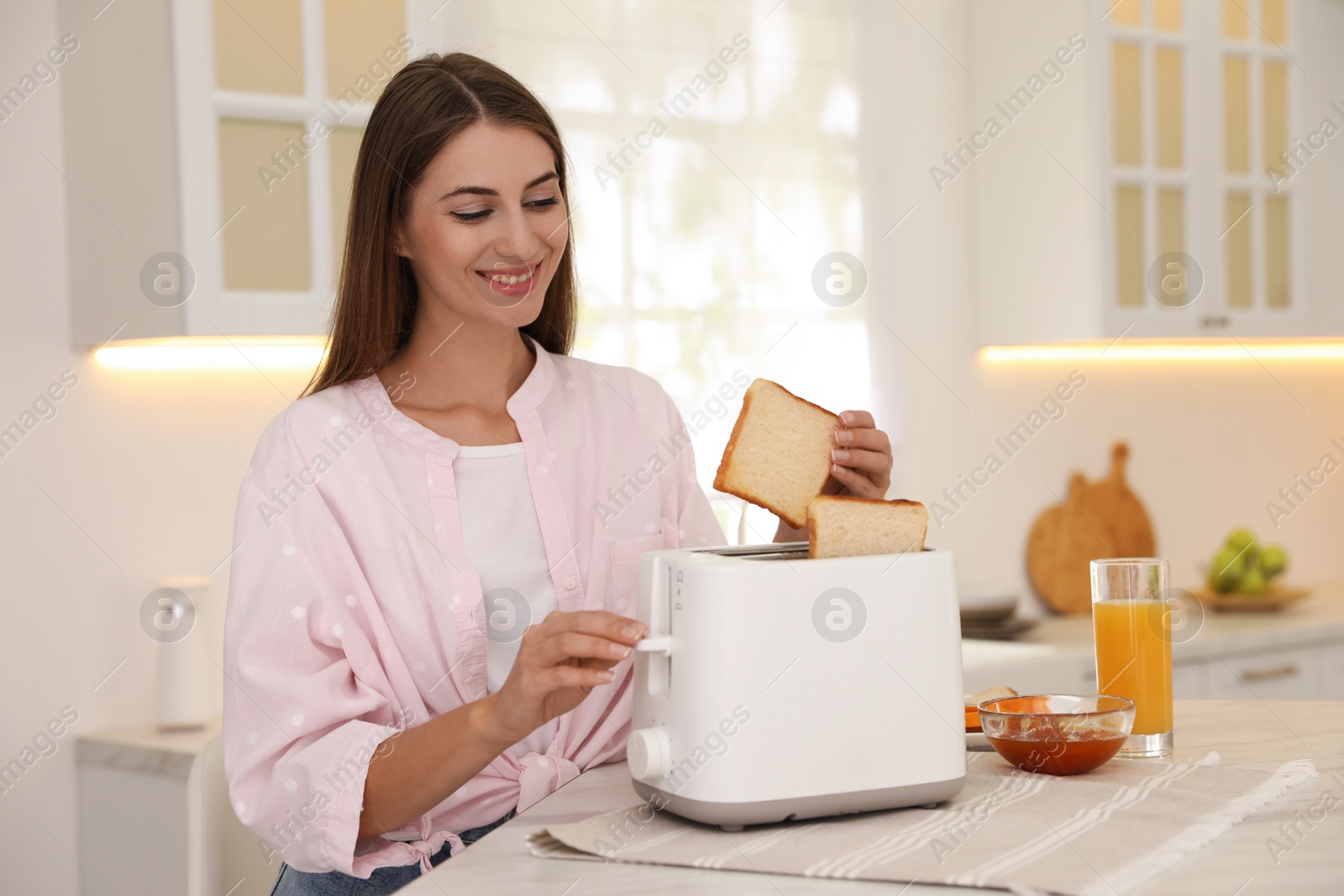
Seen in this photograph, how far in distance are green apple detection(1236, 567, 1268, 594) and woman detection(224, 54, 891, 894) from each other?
224cm

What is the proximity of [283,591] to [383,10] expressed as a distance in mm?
1269

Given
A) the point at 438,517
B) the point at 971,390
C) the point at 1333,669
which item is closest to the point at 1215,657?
the point at 1333,669

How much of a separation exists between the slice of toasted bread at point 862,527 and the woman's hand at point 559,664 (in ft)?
0.52

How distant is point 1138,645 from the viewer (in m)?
1.14

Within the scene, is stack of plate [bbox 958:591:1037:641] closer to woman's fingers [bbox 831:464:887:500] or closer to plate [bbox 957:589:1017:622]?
plate [bbox 957:589:1017:622]

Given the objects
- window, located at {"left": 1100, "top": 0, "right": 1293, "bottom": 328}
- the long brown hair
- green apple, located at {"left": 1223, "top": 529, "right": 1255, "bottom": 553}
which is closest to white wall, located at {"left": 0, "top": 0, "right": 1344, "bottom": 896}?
window, located at {"left": 1100, "top": 0, "right": 1293, "bottom": 328}

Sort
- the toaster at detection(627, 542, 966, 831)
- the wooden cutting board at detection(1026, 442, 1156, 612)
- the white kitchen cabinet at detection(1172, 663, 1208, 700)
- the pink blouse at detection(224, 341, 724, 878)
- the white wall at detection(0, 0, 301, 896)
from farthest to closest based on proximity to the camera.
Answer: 1. the wooden cutting board at detection(1026, 442, 1156, 612)
2. the white kitchen cabinet at detection(1172, 663, 1208, 700)
3. the white wall at detection(0, 0, 301, 896)
4. the pink blouse at detection(224, 341, 724, 878)
5. the toaster at detection(627, 542, 966, 831)

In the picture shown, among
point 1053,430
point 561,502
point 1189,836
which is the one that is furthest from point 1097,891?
point 1053,430

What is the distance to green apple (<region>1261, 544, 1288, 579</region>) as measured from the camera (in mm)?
3293

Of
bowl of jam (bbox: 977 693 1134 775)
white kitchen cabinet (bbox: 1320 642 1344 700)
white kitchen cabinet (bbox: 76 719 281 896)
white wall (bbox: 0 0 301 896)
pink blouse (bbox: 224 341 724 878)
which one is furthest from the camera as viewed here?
white kitchen cabinet (bbox: 1320 642 1344 700)

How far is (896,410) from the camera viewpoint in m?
2.89

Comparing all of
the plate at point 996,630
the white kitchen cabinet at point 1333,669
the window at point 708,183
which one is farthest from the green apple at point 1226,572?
the window at point 708,183

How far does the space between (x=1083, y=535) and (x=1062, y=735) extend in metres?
2.28

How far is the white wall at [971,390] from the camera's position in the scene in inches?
114
